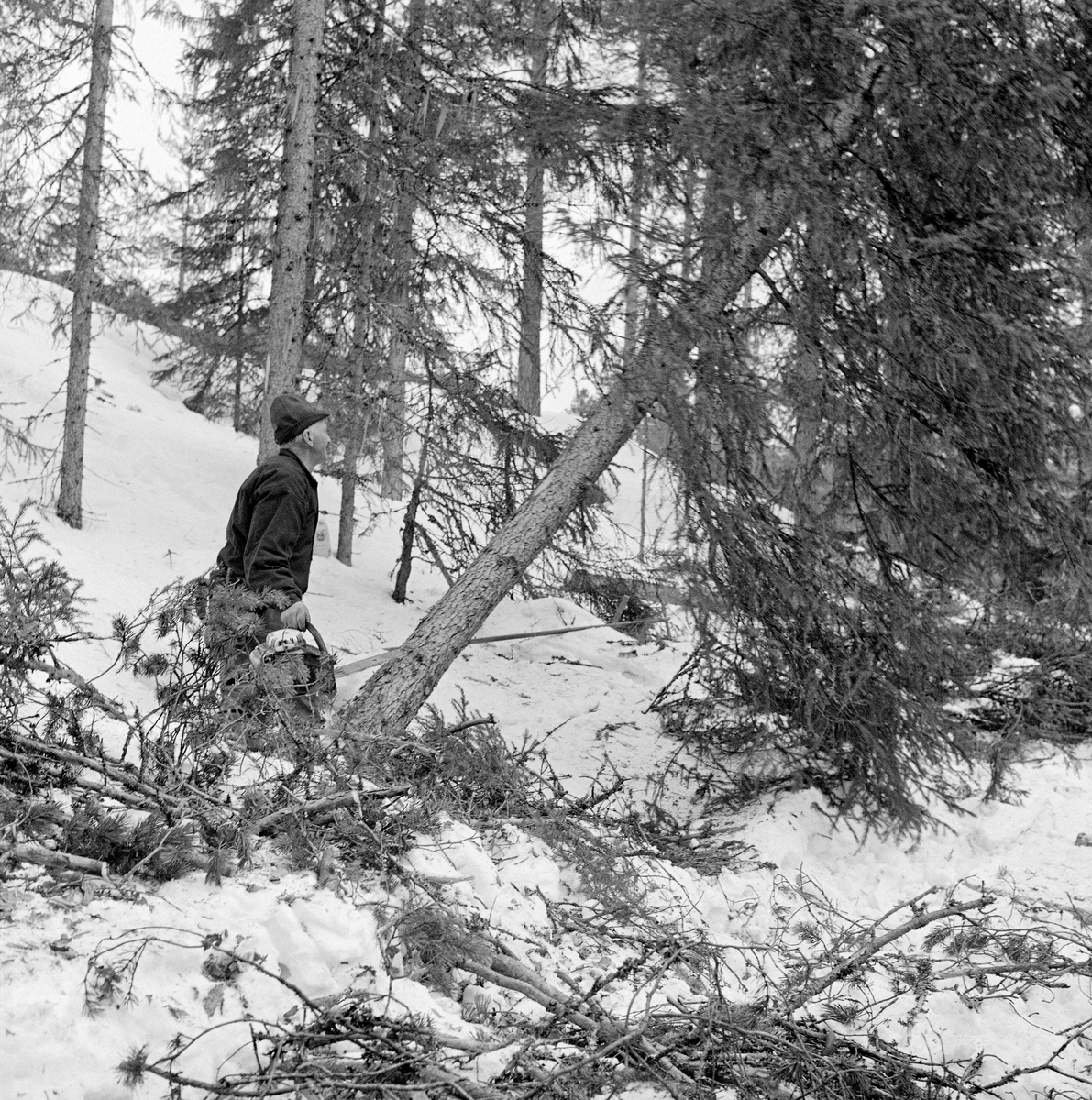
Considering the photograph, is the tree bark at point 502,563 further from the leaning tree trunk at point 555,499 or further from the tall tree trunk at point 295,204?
the tall tree trunk at point 295,204

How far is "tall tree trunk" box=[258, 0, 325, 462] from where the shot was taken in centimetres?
827

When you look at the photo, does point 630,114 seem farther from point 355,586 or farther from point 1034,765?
point 355,586

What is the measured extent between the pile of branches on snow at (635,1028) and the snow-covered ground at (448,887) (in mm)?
56

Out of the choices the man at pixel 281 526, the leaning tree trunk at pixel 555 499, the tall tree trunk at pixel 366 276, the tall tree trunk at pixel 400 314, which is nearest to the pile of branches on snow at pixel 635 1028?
the man at pixel 281 526

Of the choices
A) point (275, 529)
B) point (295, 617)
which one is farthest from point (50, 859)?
point (275, 529)

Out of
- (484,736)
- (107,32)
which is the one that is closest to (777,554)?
(484,736)

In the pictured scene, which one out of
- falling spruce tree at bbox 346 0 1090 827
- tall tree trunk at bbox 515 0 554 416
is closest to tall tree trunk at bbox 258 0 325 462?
tall tree trunk at bbox 515 0 554 416

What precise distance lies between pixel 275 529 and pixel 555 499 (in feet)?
6.19

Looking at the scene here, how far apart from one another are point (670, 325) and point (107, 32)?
27.1 ft

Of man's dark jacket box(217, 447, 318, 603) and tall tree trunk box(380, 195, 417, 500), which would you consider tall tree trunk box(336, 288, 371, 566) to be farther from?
man's dark jacket box(217, 447, 318, 603)

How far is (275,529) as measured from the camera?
4781 millimetres

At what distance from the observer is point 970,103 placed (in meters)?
4.83

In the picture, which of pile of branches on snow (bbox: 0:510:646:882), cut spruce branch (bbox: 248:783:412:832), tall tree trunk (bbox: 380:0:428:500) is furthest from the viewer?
tall tree trunk (bbox: 380:0:428:500)

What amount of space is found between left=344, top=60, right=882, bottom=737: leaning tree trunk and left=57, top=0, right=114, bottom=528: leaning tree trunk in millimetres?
6078
